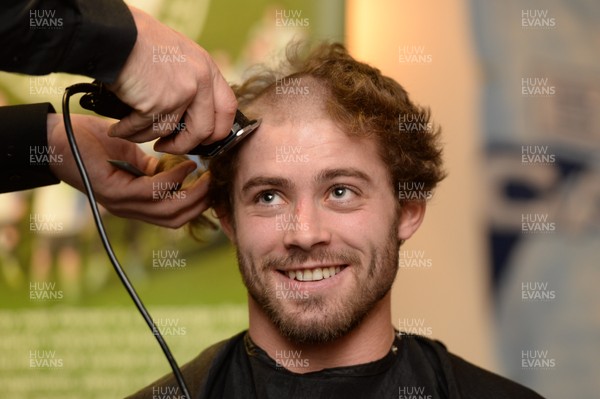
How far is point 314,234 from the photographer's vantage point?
5.63ft

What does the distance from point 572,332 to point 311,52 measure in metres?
1.59

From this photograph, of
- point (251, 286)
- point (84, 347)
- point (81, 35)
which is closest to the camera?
point (81, 35)

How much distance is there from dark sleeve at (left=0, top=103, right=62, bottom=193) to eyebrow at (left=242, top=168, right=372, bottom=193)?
17.7 inches

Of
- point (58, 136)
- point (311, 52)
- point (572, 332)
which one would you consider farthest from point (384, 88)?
point (572, 332)

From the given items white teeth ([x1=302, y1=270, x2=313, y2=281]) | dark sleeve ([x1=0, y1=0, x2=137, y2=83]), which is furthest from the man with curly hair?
dark sleeve ([x1=0, y1=0, x2=137, y2=83])

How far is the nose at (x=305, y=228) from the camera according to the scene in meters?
1.71

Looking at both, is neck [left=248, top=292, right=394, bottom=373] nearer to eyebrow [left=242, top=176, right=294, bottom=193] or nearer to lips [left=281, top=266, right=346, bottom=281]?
lips [left=281, top=266, right=346, bottom=281]

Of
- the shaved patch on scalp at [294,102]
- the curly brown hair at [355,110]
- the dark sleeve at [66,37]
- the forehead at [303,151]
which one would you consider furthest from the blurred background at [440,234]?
the dark sleeve at [66,37]

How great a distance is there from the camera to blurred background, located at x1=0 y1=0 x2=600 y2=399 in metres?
2.83

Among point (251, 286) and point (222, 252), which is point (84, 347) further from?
point (251, 286)

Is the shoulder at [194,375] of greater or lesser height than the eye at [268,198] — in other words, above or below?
below

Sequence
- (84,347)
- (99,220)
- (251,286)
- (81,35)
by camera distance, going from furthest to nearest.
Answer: (84,347) < (251,286) < (99,220) < (81,35)

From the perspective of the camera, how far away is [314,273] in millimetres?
1778

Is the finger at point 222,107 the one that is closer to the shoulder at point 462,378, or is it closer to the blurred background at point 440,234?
the shoulder at point 462,378
